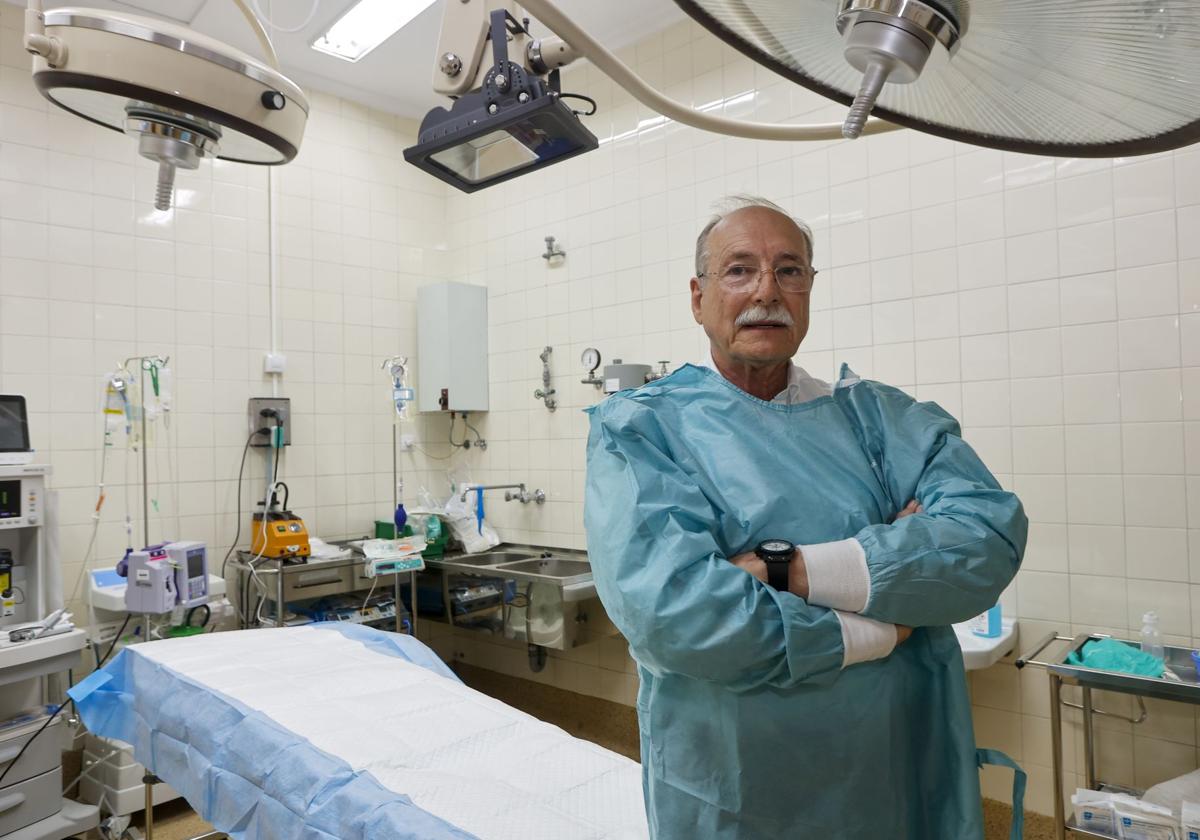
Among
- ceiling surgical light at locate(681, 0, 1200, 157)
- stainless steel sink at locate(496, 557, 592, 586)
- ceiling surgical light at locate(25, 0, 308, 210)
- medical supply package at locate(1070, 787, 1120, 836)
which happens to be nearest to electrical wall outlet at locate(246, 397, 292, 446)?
stainless steel sink at locate(496, 557, 592, 586)

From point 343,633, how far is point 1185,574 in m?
2.69

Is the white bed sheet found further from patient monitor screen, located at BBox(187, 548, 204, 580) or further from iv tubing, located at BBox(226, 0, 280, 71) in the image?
iv tubing, located at BBox(226, 0, 280, 71)

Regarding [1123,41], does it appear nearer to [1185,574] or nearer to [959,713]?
[959,713]

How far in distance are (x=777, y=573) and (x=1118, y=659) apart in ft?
5.86

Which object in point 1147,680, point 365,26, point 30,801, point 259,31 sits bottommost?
point 30,801

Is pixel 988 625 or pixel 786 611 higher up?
pixel 786 611

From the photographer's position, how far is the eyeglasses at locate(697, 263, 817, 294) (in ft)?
4.15

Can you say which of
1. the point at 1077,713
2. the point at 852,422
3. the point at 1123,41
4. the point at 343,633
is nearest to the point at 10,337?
the point at 343,633

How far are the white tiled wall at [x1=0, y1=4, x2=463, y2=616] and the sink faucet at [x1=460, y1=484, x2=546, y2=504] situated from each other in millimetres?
531

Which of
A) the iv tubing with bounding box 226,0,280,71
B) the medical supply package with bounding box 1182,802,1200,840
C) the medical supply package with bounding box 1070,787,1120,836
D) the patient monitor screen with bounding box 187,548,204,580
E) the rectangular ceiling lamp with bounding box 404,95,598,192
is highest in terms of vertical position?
the iv tubing with bounding box 226,0,280,71

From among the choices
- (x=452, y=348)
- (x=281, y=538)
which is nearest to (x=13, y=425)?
(x=281, y=538)

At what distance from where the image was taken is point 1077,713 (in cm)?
256

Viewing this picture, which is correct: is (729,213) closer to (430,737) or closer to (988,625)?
(430,737)

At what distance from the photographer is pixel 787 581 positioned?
3.40ft
